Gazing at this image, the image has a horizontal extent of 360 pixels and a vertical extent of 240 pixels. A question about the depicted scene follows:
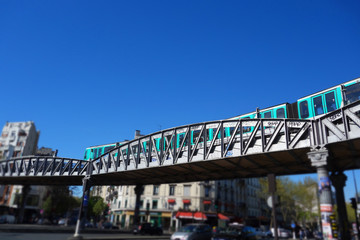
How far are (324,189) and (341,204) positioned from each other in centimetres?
539

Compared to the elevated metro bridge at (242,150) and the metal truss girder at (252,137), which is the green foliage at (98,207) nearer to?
the elevated metro bridge at (242,150)

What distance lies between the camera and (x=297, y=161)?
19547mm

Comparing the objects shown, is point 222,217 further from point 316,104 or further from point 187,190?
A: point 316,104

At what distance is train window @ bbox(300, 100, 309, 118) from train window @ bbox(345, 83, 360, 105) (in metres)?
2.81

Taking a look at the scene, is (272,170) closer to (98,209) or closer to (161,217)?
(161,217)

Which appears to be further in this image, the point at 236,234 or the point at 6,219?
the point at 6,219

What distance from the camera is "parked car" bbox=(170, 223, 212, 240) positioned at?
678 inches

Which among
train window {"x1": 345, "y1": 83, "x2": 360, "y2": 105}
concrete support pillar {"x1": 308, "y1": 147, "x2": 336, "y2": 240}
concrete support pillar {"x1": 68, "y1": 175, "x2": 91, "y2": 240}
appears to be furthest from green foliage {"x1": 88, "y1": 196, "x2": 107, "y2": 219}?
train window {"x1": 345, "y1": 83, "x2": 360, "y2": 105}

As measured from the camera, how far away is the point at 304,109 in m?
19.2

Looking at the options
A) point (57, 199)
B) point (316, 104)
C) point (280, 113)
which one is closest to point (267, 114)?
point (280, 113)

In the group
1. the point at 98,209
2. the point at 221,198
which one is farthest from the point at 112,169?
the point at 98,209

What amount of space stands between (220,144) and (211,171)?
5.53 m

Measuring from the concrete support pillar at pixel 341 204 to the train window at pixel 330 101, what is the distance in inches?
218

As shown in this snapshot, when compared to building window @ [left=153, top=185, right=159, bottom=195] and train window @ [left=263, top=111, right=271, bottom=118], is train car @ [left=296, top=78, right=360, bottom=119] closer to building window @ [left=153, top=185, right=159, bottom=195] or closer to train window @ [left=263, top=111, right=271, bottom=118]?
train window @ [left=263, top=111, right=271, bottom=118]
